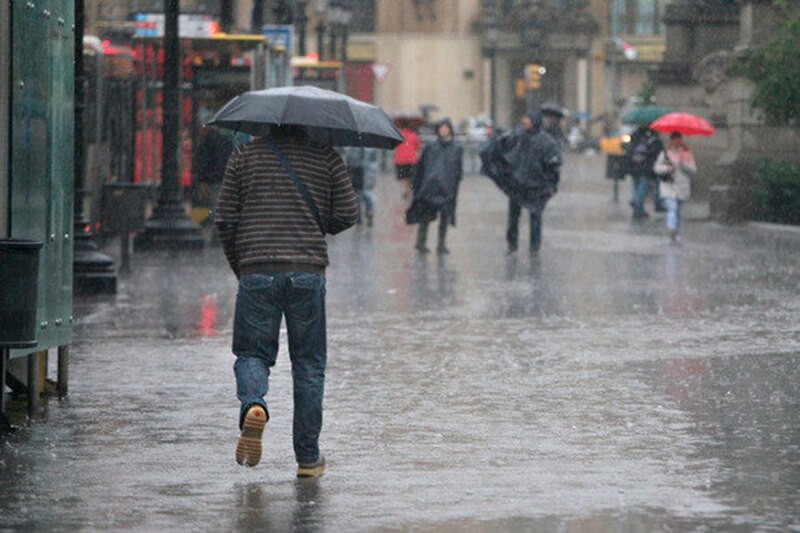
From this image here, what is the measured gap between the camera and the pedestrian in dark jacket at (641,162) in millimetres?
35781

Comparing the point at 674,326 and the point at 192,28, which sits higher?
the point at 192,28

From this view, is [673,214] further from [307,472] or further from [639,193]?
[307,472]

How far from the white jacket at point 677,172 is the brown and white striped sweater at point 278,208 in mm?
19744

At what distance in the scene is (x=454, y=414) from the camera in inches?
457

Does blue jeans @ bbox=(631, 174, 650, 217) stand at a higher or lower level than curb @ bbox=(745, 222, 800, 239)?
higher

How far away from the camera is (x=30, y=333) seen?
10.5m

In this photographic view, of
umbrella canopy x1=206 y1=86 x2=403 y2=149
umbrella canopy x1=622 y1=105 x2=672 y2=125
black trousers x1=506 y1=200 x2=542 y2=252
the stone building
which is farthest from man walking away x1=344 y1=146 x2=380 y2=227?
umbrella canopy x1=206 y1=86 x2=403 y2=149

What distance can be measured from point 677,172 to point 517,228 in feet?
12.7

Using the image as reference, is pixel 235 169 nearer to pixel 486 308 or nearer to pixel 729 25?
pixel 486 308

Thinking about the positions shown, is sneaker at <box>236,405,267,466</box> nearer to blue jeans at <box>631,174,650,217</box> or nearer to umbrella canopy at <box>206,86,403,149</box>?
umbrella canopy at <box>206,86,403,149</box>

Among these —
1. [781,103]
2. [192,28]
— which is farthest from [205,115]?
[781,103]

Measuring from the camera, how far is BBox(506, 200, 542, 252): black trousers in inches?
1015

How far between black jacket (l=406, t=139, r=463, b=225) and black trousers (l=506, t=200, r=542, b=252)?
712mm

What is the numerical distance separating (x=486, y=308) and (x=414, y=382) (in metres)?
5.47
